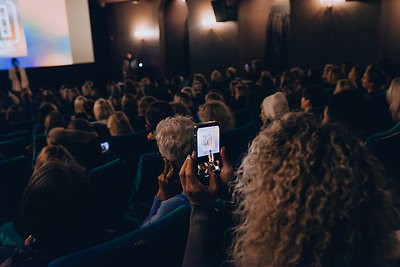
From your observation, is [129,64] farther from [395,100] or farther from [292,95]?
[395,100]

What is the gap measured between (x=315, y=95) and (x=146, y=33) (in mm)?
10648

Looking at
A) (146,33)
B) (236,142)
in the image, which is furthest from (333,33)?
(236,142)

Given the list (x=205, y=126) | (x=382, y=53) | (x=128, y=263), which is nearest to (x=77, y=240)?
(x=128, y=263)

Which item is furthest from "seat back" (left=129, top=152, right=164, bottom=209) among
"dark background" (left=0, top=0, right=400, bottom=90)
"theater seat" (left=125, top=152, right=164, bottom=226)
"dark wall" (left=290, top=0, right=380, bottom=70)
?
"dark wall" (left=290, top=0, right=380, bottom=70)

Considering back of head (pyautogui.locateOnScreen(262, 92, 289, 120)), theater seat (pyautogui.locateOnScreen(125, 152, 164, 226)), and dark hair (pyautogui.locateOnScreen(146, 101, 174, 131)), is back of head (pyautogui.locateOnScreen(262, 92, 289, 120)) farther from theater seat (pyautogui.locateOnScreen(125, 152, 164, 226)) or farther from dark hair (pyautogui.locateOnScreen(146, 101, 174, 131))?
theater seat (pyautogui.locateOnScreen(125, 152, 164, 226))

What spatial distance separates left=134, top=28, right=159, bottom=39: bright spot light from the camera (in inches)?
508

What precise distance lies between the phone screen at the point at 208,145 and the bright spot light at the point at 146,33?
38.9ft

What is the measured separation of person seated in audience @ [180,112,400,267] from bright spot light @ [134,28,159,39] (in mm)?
12632

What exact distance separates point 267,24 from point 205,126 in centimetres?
1065

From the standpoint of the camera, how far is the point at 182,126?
5.72 feet

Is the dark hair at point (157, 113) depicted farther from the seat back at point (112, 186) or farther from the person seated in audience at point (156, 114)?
the seat back at point (112, 186)

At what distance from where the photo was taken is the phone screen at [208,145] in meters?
1.56

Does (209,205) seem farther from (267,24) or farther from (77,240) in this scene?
(267,24)

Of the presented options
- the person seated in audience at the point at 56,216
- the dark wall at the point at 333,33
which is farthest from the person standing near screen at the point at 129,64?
the person seated in audience at the point at 56,216
